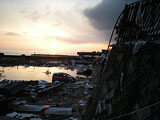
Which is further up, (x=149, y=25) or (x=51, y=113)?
(x=149, y=25)

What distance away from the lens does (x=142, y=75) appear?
3109 millimetres

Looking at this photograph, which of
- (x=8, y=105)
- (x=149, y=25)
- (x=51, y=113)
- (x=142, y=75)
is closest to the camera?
(x=142, y=75)

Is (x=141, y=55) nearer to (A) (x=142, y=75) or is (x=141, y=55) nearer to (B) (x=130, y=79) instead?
(A) (x=142, y=75)

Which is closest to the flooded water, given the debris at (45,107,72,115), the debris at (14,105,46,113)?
the debris at (14,105,46,113)

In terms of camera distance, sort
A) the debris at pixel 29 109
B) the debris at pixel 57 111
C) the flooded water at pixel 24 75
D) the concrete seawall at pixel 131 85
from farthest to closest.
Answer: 1. the flooded water at pixel 24 75
2. the debris at pixel 29 109
3. the debris at pixel 57 111
4. the concrete seawall at pixel 131 85

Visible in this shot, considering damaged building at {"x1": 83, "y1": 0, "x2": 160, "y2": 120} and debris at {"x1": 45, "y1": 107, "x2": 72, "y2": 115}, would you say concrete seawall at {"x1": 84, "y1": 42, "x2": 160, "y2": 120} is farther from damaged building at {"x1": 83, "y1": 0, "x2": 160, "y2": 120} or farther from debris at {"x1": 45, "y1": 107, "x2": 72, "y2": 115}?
debris at {"x1": 45, "y1": 107, "x2": 72, "y2": 115}

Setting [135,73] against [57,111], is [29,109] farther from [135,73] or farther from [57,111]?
[135,73]

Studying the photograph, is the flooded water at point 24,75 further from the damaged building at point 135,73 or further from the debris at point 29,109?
the damaged building at point 135,73

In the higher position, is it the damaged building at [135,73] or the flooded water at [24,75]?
the damaged building at [135,73]

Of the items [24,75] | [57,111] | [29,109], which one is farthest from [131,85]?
[24,75]

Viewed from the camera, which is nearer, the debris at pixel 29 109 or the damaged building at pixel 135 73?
the damaged building at pixel 135 73

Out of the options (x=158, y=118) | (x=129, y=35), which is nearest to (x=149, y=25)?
(x=129, y=35)

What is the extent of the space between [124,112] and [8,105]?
886cm

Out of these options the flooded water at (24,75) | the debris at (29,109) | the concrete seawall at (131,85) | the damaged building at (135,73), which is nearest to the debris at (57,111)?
the debris at (29,109)
